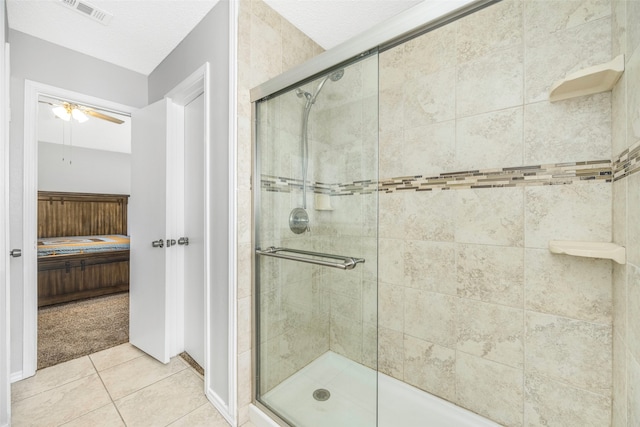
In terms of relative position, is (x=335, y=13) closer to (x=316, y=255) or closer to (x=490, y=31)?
(x=490, y=31)

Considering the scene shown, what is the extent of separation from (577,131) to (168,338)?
2.81 meters

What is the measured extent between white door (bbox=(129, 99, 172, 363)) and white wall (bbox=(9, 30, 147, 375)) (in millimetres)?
425

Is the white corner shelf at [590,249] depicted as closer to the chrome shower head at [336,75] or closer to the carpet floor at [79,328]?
the chrome shower head at [336,75]

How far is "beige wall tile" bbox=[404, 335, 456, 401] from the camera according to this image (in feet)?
4.88

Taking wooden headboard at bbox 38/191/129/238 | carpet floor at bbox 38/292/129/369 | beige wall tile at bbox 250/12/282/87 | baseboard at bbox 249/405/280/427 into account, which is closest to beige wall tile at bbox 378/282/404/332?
baseboard at bbox 249/405/280/427

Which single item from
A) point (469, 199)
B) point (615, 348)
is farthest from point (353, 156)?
point (615, 348)

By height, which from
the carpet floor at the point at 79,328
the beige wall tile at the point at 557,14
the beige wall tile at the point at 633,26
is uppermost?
the beige wall tile at the point at 557,14

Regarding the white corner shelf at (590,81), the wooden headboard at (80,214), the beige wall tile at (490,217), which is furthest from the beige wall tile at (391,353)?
the wooden headboard at (80,214)

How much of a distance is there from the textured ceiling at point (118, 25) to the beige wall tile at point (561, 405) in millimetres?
2674

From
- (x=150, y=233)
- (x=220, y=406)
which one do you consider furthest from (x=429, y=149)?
(x=150, y=233)

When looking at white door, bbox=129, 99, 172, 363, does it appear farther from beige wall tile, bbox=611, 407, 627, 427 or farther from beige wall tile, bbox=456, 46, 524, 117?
beige wall tile, bbox=611, 407, 627, 427

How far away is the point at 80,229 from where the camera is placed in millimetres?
4797

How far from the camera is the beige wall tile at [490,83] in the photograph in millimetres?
1279

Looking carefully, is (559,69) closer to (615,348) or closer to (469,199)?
(469,199)
